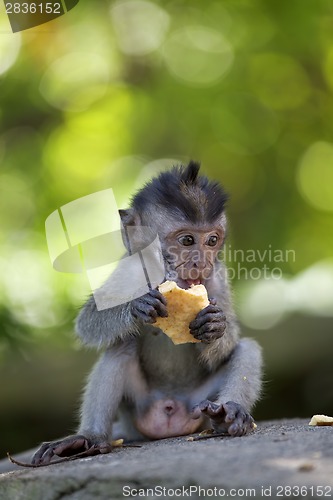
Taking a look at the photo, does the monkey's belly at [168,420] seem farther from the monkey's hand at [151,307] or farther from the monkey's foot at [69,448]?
the monkey's hand at [151,307]

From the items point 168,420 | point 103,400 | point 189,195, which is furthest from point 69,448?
point 189,195

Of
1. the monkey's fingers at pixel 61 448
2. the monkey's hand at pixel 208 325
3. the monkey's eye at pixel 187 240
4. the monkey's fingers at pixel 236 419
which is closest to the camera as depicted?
the monkey's fingers at pixel 236 419

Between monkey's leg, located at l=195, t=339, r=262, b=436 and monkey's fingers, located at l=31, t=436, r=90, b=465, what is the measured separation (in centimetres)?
105

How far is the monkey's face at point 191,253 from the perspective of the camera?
265 inches

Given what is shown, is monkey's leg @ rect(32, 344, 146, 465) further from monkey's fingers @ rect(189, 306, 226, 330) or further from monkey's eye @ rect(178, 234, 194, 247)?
monkey's eye @ rect(178, 234, 194, 247)

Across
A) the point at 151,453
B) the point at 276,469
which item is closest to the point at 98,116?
the point at 151,453

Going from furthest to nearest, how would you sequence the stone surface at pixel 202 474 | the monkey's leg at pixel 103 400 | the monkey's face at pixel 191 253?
1. the monkey's face at pixel 191 253
2. the monkey's leg at pixel 103 400
3. the stone surface at pixel 202 474

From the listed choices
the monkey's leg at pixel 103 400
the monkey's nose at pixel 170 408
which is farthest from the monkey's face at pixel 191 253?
the monkey's nose at pixel 170 408

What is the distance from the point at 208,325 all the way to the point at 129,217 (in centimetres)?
158

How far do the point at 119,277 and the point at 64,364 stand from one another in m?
4.12

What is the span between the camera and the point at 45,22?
37.7 feet

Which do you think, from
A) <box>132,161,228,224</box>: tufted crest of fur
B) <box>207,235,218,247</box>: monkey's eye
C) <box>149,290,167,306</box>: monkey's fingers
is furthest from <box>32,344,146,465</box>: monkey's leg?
<box>132,161,228,224</box>: tufted crest of fur

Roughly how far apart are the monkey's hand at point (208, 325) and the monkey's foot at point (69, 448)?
46.8 inches

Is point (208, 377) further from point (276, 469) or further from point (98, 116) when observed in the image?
point (98, 116)
